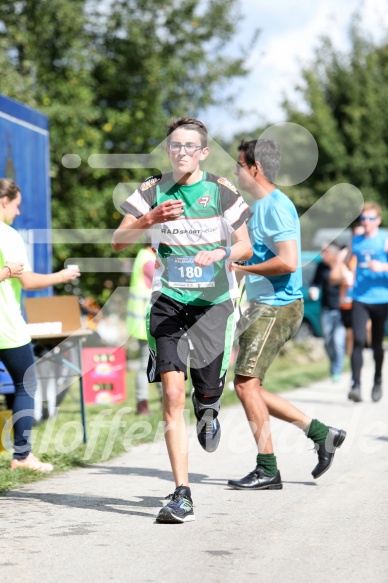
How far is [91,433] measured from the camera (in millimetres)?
9102

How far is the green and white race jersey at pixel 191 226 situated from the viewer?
555cm

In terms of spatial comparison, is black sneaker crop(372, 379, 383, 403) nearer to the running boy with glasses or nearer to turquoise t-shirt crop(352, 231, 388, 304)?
turquoise t-shirt crop(352, 231, 388, 304)

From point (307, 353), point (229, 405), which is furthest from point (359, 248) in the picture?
point (307, 353)

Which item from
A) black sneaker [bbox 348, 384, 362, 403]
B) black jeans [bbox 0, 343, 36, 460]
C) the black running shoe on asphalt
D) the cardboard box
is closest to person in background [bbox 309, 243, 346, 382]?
black sneaker [bbox 348, 384, 362, 403]

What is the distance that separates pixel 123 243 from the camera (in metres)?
5.52

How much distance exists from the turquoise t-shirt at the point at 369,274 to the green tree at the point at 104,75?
25.5 ft

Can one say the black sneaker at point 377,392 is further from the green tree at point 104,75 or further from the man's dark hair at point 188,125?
the green tree at point 104,75

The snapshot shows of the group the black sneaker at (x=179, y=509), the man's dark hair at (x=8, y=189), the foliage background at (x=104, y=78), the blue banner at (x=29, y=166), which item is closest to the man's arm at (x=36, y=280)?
the man's dark hair at (x=8, y=189)

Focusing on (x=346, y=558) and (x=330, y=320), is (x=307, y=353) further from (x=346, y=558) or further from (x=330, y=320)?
(x=346, y=558)

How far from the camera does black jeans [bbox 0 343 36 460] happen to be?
695 cm

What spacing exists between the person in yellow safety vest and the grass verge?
209 mm

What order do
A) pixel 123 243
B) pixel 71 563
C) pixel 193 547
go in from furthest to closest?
pixel 123 243 → pixel 193 547 → pixel 71 563

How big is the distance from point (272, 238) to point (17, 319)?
5.89 feet

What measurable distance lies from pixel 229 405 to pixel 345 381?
3.48 meters
